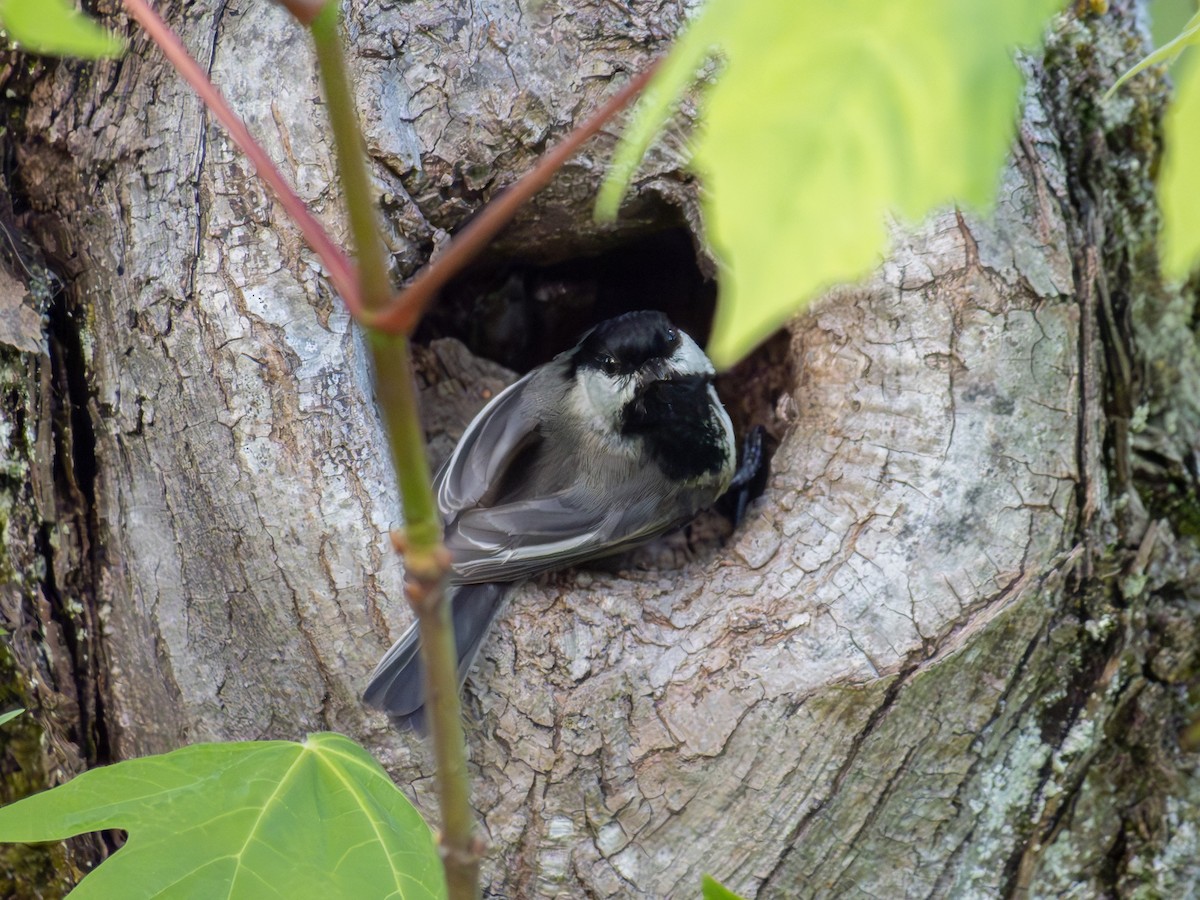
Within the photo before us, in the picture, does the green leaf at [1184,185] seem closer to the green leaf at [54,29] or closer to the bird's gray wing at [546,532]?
the green leaf at [54,29]

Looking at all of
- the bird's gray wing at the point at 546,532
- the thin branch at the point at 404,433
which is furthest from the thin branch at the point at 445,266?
the bird's gray wing at the point at 546,532

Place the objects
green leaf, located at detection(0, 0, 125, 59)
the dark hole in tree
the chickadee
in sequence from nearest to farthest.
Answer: green leaf, located at detection(0, 0, 125, 59) < the chickadee < the dark hole in tree

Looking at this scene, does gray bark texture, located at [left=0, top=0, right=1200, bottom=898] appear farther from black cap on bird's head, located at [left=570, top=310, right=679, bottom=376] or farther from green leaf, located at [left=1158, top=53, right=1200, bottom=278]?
green leaf, located at [left=1158, top=53, right=1200, bottom=278]

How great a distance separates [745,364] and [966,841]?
1111 millimetres

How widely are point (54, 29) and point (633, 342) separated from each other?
1564mm

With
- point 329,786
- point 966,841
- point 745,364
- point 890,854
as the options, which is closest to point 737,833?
point 890,854

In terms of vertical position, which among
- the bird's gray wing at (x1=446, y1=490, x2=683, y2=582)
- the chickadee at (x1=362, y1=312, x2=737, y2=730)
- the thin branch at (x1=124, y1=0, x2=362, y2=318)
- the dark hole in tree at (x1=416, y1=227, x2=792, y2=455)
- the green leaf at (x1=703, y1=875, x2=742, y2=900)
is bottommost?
the green leaf at (x1=703, y1=875, x2=742, y2=900)

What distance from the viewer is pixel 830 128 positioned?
35 centimetres

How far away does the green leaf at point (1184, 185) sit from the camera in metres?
0.33

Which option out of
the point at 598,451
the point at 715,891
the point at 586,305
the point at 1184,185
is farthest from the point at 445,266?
the point at 586,305

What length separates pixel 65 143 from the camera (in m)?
1.52

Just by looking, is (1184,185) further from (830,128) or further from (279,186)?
(279,186)

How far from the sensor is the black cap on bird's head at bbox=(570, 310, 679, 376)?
1.97 meters

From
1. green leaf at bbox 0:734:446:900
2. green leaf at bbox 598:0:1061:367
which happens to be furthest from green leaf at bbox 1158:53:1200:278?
green leaf at bbox 0:734:446:900
